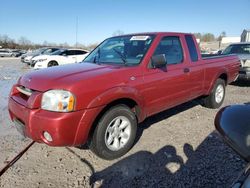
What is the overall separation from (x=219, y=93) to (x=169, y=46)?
7.87 ft

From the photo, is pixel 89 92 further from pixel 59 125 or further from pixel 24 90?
pixel 24 90

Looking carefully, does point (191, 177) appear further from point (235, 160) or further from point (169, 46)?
point (169, 46)

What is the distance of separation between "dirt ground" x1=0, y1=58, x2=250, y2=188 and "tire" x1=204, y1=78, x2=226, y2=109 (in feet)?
4.53

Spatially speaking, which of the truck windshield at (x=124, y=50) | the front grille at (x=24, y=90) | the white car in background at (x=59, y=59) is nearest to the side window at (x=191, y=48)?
the truck windshield at (x=124, y=50)

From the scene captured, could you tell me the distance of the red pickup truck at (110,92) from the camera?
3000mm

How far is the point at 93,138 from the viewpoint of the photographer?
10.9ft

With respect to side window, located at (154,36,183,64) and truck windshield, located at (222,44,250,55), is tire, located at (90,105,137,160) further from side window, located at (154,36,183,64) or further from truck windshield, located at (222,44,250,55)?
truck windshield, located at (222,44,250,55)

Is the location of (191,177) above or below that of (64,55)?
below

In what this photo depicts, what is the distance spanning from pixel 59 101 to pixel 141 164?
1.46 meters

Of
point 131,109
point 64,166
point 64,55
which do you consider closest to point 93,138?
point 64,166

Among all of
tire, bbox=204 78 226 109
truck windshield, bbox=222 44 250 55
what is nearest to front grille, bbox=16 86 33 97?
tire, bbox=204 78 226 109

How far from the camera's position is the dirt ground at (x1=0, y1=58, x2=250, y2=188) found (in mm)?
3037

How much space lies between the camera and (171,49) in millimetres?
4652

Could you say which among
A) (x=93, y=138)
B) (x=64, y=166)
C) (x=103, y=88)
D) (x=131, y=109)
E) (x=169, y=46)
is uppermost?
(x=169, y=46)
